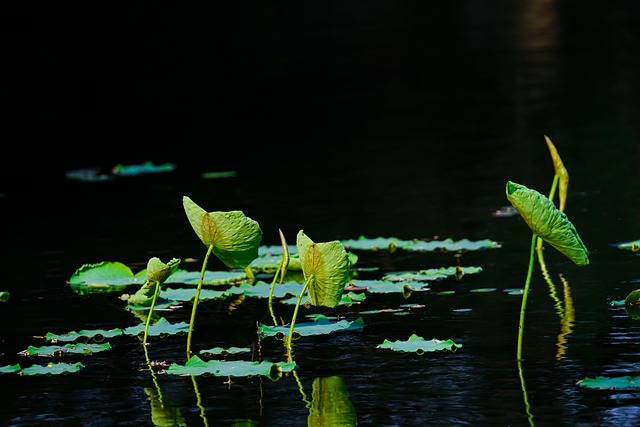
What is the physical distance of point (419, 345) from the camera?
184 inches

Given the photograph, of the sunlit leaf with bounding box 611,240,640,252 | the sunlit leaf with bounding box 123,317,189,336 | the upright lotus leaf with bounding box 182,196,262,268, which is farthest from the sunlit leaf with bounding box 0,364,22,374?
the sunlit leaf with bounding box 611,240,640,252

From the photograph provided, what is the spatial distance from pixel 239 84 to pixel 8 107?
8.86 feet

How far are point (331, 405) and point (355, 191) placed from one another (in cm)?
479

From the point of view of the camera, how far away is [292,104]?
48.8 feet

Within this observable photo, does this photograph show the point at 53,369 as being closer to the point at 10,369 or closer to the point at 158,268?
the point at 10,369

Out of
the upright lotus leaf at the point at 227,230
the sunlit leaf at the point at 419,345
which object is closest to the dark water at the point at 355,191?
the sunlit leaf at the point at 419,345

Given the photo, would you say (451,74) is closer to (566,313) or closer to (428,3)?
(566,313)

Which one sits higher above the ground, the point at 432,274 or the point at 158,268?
the point at 158,268

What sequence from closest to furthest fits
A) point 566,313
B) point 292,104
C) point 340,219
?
1. point 566,313
2. point 340,219
3. point 292,104

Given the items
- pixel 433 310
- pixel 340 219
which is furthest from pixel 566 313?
pixel 340 219

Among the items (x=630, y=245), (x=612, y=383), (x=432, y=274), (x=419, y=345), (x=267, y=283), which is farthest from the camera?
(x=630, y=245)

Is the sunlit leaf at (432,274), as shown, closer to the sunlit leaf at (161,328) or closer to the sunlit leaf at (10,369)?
the sunlit leaf at (161,328)

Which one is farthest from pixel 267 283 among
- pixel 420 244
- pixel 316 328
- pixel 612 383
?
pixel 612 383

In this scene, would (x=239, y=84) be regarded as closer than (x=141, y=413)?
No
